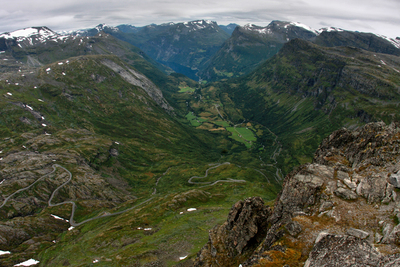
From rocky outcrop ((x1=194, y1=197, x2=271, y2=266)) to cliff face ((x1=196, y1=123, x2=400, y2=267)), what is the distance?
0.48 metres

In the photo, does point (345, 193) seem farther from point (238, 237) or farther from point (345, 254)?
point (238, 237)

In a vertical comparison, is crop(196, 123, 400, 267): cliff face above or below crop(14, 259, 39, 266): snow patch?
above

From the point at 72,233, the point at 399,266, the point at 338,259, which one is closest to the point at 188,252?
the point at 338,259

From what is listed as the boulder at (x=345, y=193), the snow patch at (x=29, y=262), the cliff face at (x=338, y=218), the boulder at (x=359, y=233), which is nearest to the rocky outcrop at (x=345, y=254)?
the cliff face at (x=338, y=218)

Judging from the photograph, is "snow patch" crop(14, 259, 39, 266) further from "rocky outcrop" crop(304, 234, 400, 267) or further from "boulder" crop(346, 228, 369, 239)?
A: "boulder" crop(346, 228, 369, 239)

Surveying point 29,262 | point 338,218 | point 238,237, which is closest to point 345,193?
point 338,218

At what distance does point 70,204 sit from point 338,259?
18298 centimetres

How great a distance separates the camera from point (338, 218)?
50062 mm

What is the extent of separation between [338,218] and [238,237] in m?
26.6

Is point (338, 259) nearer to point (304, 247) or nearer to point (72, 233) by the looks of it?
point (304, 247)

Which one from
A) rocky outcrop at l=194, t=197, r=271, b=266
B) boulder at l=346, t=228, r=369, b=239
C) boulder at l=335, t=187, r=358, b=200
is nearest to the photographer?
boulder at l=346, t=228, r=369, b=239

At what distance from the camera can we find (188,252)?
92.1m

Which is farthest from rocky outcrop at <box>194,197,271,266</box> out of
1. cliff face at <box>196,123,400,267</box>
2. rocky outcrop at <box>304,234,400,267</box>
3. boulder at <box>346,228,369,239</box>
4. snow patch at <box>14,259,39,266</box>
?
snow patch at <box>14,259,39,266</box>

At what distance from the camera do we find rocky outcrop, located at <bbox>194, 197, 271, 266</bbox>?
60.8m
